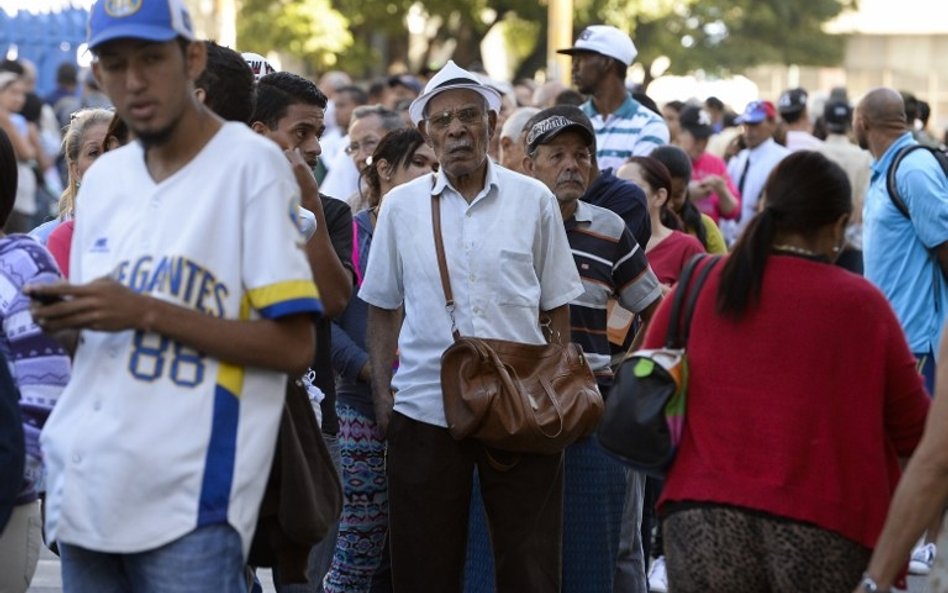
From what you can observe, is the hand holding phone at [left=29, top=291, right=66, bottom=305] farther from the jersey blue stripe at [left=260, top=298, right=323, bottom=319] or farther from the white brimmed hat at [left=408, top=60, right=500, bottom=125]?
the white brimmed hat at [left=408, top=60, right=500, bottom=125]

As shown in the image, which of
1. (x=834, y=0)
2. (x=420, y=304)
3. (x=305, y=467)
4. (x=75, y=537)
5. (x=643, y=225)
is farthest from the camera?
(x=834, y=0)

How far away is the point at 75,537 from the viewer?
12.8 ft

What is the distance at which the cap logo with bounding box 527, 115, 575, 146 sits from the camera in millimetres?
6938

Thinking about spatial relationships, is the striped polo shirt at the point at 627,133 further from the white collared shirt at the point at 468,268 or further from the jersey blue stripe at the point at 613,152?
the white collared shirt at the point at 468,268

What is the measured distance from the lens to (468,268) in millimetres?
5926

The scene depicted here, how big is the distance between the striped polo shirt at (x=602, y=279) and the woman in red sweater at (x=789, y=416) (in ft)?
6.86

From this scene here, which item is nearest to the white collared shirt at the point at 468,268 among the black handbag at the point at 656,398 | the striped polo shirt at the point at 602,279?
the striped polo shirt at the point at 602,279

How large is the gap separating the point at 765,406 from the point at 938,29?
6779cm

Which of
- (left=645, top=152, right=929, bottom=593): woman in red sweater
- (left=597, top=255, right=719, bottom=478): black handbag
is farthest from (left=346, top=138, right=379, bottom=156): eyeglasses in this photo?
(left=645, top=152, right=929, bottom=593): woman in red sweater

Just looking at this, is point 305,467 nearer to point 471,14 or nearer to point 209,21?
point 209,21

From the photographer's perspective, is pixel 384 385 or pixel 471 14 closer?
pixel 384 385

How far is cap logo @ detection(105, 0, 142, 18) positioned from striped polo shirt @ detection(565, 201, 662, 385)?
3.04 metres

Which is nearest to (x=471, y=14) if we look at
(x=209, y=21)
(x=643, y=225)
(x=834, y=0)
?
(x=209, y=21)

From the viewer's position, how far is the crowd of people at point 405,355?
12.6 feet
